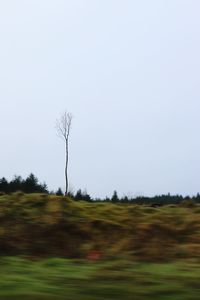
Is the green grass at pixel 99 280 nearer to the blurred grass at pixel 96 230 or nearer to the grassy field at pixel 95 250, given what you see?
the grassy field at pixel 95 250

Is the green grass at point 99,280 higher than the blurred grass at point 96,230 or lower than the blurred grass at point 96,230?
lower

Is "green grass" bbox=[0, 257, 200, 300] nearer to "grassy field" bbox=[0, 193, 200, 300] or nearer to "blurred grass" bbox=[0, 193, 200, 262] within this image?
"grassy field" bbox=[0, 193, 200, 300]

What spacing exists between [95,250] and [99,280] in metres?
1.76

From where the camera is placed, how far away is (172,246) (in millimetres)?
6234

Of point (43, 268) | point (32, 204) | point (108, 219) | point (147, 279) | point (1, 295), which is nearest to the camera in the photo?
point (1, 295)

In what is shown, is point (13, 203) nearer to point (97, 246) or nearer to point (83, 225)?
point (83, 225)

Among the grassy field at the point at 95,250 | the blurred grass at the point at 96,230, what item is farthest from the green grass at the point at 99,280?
the blurred grass at the point at 96,230

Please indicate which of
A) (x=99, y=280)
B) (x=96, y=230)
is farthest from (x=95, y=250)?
(x=99, y=280)

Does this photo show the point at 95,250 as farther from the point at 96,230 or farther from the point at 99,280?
the point at 99,280

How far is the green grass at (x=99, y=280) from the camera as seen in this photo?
4.20 m

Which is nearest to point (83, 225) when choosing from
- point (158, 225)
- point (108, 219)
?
point (108, 219)

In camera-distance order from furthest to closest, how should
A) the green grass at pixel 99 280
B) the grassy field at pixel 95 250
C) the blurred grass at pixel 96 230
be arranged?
1. the blurred grass at pixel 96 230
2. the grassy field at pixel 95 250
3. the green grass at pixel 99 280

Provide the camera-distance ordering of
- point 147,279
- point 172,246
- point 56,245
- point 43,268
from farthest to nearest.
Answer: point 56,245 → point 172,246 → point 43,268 → point 147,279

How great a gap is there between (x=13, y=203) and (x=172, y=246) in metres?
2.77
